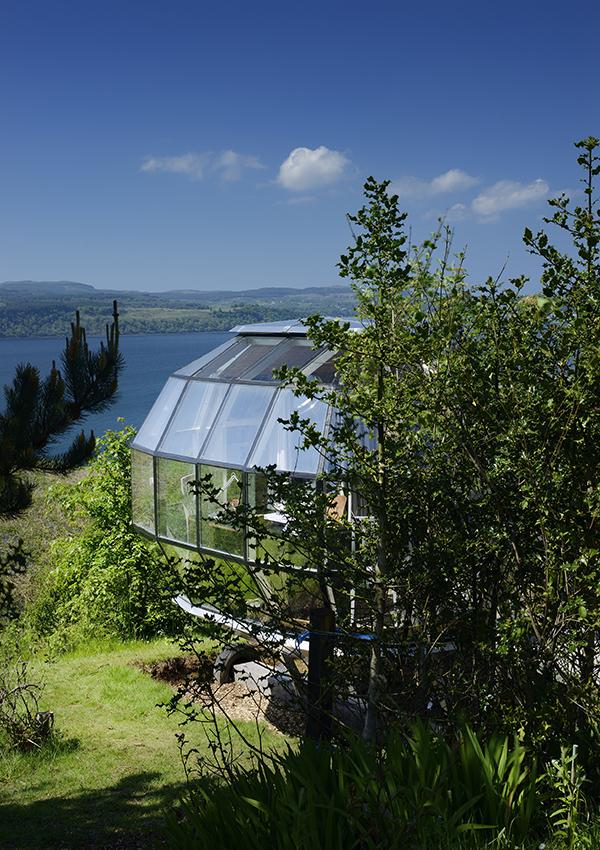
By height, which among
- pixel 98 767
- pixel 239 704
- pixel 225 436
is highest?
pixel 225 436

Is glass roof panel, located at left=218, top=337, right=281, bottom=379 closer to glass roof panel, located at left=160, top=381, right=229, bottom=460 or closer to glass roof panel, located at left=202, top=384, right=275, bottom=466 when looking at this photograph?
glass roof panel, located at left=160, top=381, right=229, bottom=460

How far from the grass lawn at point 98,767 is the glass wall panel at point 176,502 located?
6.67 feet

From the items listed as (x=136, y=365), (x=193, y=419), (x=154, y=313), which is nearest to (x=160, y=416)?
(x=193, y=419)

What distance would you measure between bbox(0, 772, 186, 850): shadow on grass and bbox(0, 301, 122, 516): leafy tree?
2562 millimetres

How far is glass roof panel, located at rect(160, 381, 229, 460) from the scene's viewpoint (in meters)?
11.9

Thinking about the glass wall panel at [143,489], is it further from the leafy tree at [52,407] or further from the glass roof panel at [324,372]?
the leafy tree at [52,407]

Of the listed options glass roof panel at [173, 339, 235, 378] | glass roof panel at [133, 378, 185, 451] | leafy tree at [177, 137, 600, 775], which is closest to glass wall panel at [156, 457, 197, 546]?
glass roof panel at [133, 378, 185, 451]

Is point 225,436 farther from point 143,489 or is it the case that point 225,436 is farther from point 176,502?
point 143,489

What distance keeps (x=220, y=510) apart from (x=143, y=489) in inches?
83.7

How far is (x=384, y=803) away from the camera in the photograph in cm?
420

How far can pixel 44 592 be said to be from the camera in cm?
2000

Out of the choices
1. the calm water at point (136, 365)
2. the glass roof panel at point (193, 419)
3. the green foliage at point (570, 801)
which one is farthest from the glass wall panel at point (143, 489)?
the green foliage at point (570, 801)

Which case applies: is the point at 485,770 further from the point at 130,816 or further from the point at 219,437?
the point at 219,437

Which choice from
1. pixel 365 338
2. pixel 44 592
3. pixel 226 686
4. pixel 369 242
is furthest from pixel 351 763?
pixel 44 592
